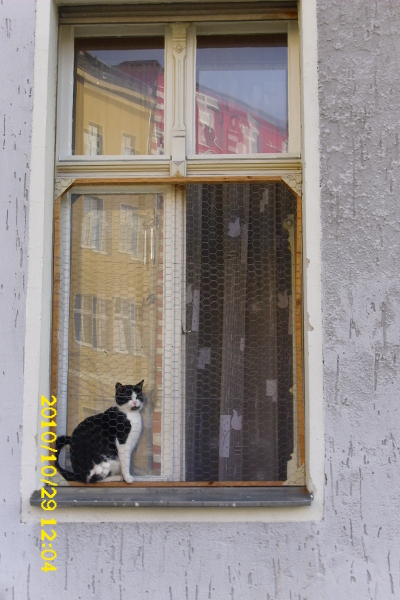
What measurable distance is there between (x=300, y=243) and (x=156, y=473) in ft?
4.07

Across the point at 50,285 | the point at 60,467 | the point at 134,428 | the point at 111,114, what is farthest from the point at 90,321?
the point at 111,114

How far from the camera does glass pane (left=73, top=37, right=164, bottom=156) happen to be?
321 centimetres

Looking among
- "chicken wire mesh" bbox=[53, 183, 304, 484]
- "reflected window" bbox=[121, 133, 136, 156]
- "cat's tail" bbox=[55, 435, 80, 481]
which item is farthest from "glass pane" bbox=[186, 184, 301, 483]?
"cat's tail" bbox=[55, 435, 80, 481]

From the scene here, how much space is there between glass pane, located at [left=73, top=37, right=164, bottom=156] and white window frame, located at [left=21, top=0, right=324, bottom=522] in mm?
214

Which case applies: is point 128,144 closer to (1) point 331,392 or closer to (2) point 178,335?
(2) point 178,335

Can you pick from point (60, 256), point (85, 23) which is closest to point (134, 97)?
point (85, 23)

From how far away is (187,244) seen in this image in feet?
10.3

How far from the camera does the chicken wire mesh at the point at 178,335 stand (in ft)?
9.88

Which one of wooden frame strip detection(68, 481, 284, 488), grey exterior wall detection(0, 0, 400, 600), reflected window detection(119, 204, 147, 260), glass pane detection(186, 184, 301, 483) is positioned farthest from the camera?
reflected window detection(119, 204, 147, 260)

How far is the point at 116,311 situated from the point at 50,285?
13.3 inches

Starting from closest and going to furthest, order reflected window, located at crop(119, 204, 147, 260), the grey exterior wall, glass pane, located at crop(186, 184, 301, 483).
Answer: the grey exterior wall < glass pane, located at crop(186, 184, 301, 483) < reflected window, located at crop(119, 204, 147, 260)
